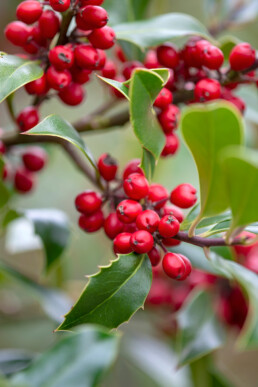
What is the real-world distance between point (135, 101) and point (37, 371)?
1.12 feet

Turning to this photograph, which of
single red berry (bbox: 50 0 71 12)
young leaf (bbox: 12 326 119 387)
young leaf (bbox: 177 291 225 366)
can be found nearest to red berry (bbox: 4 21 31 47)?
single red berry (bbox: 50 0 71 12)

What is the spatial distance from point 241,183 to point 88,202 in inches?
11.5

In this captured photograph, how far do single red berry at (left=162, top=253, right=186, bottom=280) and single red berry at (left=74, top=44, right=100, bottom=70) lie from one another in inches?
11.4

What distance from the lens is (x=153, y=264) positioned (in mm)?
695

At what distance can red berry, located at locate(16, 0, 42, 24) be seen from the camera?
2.27 ft

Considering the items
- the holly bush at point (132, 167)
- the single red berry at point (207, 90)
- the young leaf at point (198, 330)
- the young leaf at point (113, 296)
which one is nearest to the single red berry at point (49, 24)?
the holly bush at point (132, 167)

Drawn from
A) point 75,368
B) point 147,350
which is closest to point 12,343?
point 147,350

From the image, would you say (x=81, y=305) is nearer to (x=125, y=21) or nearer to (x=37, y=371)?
(x=37, y=371)

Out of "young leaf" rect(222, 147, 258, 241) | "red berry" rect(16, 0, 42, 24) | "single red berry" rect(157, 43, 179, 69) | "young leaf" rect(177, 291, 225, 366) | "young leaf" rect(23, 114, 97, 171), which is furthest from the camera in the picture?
"young leaf" rect(177, 291, 225, 366)

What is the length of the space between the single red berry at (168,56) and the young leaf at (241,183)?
1.13 feet

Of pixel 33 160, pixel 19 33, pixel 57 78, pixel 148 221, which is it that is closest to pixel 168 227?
pixel 148 221

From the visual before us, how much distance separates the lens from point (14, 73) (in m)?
0.64

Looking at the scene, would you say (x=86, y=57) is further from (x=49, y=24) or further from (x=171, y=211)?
(x=171, y=211)

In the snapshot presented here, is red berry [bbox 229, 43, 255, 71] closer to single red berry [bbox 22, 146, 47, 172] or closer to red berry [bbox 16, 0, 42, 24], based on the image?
red berry [bbox 16, 0, 42, 24]
